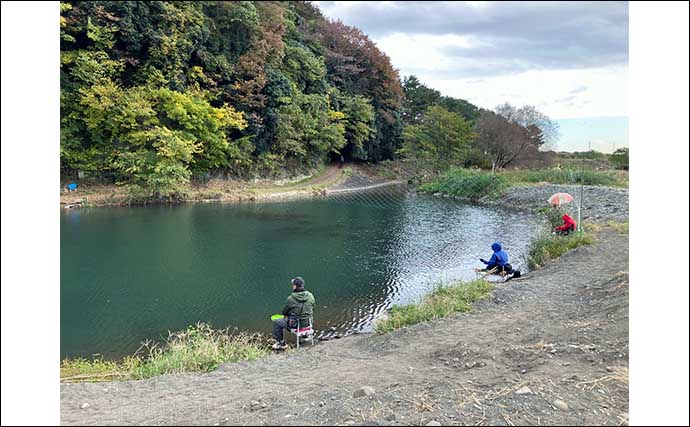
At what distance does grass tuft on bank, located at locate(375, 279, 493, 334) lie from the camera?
7.04m

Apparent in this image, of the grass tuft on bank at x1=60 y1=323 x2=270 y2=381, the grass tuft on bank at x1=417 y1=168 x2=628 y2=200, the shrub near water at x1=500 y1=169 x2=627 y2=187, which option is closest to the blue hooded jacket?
the grass tuft on bank at x1=60 y1=323 x2=270 y2=381

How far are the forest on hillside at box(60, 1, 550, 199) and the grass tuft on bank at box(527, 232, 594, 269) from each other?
670 inches

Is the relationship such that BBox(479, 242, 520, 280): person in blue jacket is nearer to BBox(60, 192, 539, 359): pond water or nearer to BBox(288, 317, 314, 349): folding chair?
BBox(60, 192, 539, 359): pond water

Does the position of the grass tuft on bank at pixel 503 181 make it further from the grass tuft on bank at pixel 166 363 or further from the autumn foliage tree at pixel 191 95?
the grass tuft on bank at pixel 166 363

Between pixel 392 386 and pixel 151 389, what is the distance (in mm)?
2197

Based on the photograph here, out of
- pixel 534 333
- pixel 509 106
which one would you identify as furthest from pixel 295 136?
pixel 534 333

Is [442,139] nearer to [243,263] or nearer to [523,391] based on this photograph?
[243,263]

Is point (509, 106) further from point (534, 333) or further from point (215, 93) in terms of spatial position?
point (534, 333)

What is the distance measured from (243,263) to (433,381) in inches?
329

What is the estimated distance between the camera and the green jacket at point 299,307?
708cm

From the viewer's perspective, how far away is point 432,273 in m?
11.3

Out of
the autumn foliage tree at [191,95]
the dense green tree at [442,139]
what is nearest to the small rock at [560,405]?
the autumn foliage tree at [191,95]

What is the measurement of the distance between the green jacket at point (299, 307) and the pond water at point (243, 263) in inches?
34.3

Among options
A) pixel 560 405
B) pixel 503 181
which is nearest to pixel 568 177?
pixel 503 181
